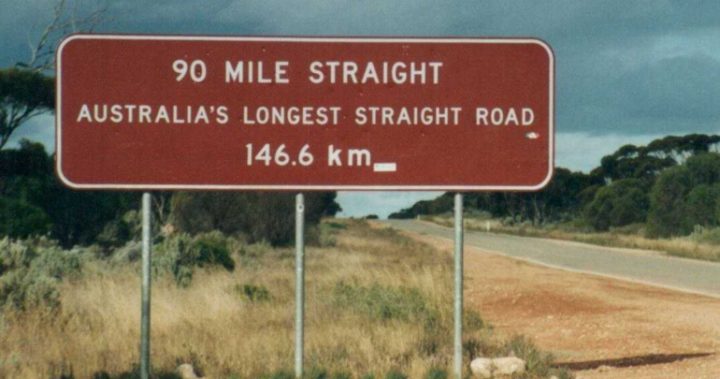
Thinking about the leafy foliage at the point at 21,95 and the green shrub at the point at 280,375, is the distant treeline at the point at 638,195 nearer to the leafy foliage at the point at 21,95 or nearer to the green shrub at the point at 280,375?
the leafy foliage at the point at 21,95

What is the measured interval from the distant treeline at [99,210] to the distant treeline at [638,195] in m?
6.81

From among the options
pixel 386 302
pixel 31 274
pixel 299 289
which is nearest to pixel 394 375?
pixel 299 289

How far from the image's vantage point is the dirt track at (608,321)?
12.1 metres

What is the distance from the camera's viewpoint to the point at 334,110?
10.1 meters

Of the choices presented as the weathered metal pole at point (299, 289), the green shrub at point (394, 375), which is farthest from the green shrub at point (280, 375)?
the green shrub at point (394, 375)

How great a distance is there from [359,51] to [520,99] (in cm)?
138

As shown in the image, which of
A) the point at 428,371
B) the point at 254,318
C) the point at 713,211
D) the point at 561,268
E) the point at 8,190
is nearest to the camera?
the point at 428,371

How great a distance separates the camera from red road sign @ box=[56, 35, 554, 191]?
10016 millimetres

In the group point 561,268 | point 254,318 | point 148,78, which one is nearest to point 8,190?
point 561,268

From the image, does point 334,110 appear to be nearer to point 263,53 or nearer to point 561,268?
point 263,53

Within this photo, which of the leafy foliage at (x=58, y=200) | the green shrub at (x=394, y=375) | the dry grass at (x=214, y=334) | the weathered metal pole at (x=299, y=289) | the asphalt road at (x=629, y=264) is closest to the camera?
the green shrub at (x=394, y=375)

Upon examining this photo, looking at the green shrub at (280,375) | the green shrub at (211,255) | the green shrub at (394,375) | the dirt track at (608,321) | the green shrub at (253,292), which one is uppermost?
the green shrub at (211,255)

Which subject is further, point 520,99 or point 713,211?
point 713,211

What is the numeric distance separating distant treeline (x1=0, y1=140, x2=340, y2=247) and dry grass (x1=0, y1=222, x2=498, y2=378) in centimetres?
654
